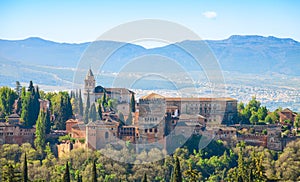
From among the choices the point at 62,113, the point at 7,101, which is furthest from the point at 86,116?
the point at 7,101

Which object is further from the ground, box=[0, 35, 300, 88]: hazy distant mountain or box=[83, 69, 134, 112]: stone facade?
box=[0, 35, 300, 88]: hazy distant mountain

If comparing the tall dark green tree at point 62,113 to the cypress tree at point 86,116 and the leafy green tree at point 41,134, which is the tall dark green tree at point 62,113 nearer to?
the cypress tree at point 86,116

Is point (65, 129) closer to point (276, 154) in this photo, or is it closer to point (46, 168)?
point (46, 168)

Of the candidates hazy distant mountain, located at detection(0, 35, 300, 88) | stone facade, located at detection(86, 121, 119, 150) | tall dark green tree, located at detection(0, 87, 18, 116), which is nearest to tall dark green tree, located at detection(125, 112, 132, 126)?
stone facade, located at detection(86, 121, 119, 150)

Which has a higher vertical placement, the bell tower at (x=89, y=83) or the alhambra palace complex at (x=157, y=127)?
the bell tower at (x=89, y=83)

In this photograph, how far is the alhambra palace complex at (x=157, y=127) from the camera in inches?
1459

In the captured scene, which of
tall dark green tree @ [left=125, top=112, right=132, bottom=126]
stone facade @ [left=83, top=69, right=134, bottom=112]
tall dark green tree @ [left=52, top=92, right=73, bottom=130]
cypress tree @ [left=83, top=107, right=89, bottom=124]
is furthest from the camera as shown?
stone facade @ [left=83, top=69, right=134, bottom=112]

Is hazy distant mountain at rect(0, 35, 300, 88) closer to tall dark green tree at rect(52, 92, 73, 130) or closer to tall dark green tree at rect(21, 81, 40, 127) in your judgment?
tall dark green tree at rect(52, 92, 73, 130)

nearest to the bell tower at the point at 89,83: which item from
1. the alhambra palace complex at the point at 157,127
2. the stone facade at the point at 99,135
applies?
the alhambra palace complex at the point at 157,127

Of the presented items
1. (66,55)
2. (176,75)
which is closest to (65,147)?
(176,75)

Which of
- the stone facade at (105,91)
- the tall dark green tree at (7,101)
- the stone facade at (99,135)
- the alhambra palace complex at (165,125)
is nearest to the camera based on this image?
the stone facade at (99,135)

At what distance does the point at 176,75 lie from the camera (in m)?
59.2

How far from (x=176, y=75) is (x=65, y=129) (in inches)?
837

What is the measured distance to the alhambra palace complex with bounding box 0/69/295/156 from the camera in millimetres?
37062
